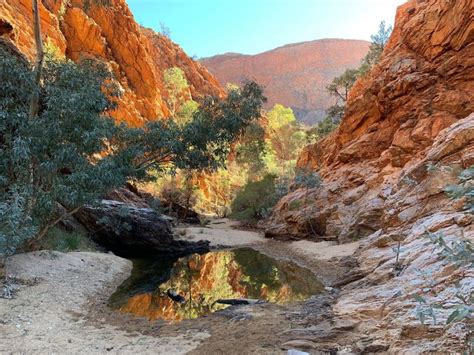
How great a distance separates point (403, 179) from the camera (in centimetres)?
1358

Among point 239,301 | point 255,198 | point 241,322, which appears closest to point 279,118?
point 255,198

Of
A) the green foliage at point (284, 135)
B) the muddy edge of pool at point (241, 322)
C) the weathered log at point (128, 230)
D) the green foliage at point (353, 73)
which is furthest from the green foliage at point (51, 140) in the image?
the green foliage at point (284, 135)

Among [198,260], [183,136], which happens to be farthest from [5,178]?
[198,260]

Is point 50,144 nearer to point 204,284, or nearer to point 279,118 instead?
point 204,284

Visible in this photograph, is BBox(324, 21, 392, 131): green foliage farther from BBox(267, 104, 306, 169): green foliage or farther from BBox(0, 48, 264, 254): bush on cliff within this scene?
BBox(0, 48, 264, 254): bush on cliff

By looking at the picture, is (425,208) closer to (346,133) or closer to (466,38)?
(466,38)

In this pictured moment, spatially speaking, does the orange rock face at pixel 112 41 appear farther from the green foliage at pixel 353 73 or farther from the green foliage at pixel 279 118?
the green foliage at pixel 279 118

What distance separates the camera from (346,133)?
25.8 metres

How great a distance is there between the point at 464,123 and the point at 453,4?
964 cm

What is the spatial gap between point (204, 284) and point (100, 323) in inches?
197

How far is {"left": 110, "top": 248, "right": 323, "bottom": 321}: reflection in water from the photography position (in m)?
9.20

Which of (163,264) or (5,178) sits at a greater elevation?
(5,178)

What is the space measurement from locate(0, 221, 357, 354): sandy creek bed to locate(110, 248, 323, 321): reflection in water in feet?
2.40

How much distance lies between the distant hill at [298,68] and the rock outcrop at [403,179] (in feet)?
264
